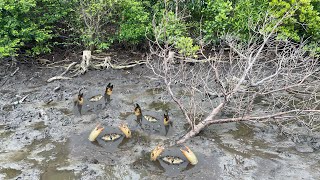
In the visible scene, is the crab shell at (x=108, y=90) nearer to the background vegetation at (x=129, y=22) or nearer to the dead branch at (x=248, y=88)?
the dead branch at (x=248, y=88)

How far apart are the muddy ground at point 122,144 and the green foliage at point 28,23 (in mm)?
1453

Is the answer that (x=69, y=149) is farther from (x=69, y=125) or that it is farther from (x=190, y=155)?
(x=190, y=155)

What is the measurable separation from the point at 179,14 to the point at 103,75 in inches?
134

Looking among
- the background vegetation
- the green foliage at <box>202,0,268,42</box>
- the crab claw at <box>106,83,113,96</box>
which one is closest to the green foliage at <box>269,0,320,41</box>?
the background vegetation

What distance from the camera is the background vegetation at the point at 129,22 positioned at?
449 inches

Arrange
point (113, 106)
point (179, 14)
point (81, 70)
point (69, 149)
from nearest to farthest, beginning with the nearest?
point (69, 149)
point (113, 106)
point (81, 70)
point (179, 14)

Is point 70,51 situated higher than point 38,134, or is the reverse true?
point 70,51

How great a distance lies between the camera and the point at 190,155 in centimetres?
729

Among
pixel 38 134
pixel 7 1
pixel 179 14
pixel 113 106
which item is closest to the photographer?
pixel 38 134

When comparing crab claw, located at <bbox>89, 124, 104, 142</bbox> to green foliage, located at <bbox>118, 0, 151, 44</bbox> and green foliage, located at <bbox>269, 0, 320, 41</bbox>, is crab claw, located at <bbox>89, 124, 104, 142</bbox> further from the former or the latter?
green foliage, located at <bbox>269, 0, 320, 41</bbox>

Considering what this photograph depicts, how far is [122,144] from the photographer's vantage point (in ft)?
26.5

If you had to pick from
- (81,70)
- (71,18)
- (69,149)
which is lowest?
(69,149)

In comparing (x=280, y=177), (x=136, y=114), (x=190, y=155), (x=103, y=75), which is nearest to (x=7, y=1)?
(x=103, y=75)

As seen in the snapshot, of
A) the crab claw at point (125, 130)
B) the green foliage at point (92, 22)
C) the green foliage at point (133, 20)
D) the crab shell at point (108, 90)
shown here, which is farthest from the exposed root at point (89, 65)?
the crab claw at point (125, 130)
